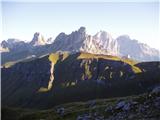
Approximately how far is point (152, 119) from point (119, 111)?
11.2 metres

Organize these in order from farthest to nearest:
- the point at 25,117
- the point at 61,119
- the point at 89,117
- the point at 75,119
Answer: the point at 25,117 < the point at 61,119 < the point at 75,119 < the point at 89,117

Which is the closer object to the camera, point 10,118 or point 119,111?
A: point 119,111

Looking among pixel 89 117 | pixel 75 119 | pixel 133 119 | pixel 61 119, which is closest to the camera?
A: pixel 133 119

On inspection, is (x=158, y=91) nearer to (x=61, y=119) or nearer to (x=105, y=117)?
(x=105, y=117)

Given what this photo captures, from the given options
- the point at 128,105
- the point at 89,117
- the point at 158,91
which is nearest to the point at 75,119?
the point at 89,117

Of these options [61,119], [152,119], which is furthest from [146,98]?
[61,119]

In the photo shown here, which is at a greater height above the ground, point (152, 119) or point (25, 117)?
point (152, 119)

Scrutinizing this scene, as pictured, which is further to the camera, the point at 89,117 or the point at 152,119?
the point at 89,117

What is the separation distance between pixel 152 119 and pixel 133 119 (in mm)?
3894

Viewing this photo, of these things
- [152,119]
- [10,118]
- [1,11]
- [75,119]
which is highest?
[1,11]

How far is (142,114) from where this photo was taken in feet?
159

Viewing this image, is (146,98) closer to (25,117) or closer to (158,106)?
(158,106)

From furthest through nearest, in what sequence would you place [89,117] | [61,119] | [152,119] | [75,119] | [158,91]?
[61,119]
[75,119]
[89,117]
[158,91]
[152,119]

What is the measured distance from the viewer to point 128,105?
177 ft
